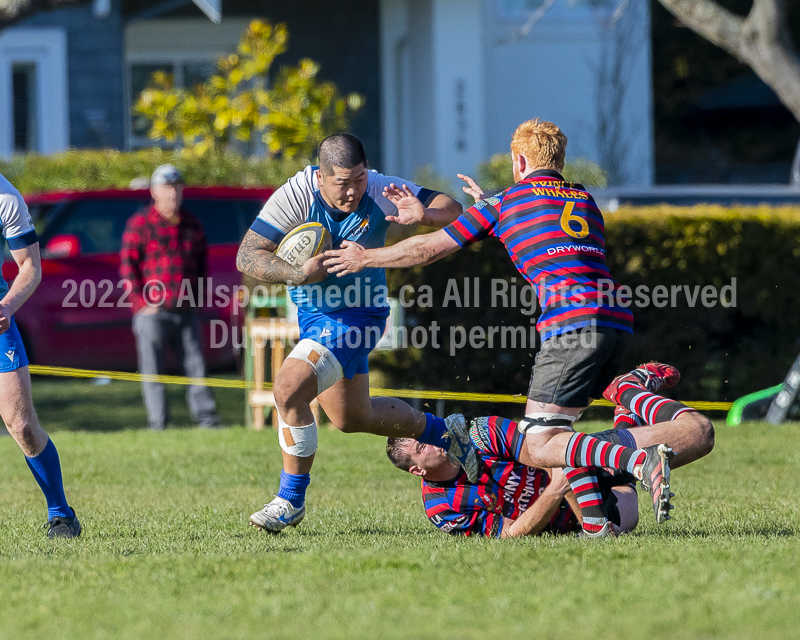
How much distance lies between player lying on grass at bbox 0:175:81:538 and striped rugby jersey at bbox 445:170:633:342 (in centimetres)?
213

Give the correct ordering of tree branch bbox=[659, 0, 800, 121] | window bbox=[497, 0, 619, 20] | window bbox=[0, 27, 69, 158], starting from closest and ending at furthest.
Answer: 1. tree branch bbox=[659, 0, 800, 121]
2. window bbox=[0, 27, 69, 158]
3. window bbox=[497, 0, 619, 20]

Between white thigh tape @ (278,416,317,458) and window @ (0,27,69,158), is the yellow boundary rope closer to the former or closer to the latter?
white thigh tape @ (278,416,317,458)

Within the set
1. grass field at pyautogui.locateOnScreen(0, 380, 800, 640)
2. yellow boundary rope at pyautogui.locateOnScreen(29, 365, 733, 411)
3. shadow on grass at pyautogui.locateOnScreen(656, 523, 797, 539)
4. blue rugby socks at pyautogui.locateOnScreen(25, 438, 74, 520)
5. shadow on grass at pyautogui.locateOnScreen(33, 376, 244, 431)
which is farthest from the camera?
shadow on grass at pyautogui.locateOnScreen(33, 376, 244, 431)

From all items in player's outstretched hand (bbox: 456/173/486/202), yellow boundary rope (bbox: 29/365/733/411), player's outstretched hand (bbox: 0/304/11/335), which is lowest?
yellow boundary rope (bbox: 29/365/733/411)

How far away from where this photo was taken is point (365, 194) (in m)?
6.16

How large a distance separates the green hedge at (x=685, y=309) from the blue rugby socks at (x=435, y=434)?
13.6 feet

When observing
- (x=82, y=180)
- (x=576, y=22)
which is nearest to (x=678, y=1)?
(x=576, y=22)

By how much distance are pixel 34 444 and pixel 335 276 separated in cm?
176

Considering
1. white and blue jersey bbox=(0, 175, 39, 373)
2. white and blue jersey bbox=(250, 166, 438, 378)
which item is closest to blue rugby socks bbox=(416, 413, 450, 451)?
white and blue jersey bbox=(250, 166, 438, 378)

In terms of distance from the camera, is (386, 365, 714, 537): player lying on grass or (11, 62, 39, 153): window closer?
(386, 365, 714, 537): player lying on grass

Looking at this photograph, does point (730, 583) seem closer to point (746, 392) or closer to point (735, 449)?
point (735, 449)

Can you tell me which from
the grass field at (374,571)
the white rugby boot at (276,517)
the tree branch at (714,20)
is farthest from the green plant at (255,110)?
the white rugby boot at (276,517)

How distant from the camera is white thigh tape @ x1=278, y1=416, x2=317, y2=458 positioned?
5891 mm

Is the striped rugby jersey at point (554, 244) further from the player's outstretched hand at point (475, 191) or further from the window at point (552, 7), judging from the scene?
the window at point (552, 7)
